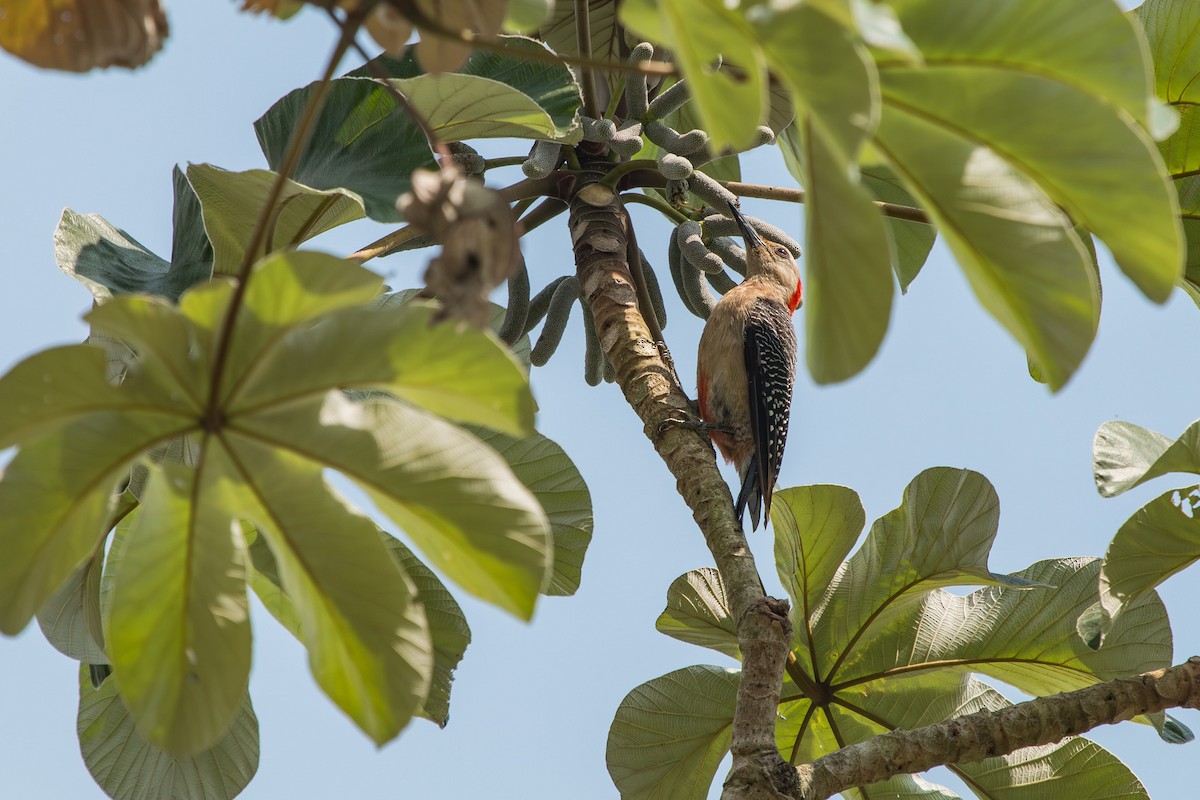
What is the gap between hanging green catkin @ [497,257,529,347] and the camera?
2.84 metres

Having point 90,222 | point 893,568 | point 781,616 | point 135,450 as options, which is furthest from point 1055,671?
point 90,222

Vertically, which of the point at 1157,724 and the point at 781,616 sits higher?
the point at 781,616

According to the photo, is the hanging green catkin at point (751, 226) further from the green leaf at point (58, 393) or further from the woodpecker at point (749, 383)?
the green leaf at point (58, 393)

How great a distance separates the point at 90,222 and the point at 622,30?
5.34 feet

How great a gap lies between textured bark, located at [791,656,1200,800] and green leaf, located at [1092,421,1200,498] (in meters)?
0.40

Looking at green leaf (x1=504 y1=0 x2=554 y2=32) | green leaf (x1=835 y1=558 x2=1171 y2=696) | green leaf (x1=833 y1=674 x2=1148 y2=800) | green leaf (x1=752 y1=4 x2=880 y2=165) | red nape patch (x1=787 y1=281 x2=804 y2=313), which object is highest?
red nape patch (x1=787 y1=281 x2=804 y2=313)

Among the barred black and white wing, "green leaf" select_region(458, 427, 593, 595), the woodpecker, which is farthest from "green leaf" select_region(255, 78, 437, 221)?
the barred black and white wing

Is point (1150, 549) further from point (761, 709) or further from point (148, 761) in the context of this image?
point (148, 761)

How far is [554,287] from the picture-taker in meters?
3.05

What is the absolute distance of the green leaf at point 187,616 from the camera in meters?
1.21

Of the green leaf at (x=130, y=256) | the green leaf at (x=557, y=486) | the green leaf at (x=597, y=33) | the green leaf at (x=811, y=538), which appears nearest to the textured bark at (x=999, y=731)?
the green leaf at (x=811, y=538)

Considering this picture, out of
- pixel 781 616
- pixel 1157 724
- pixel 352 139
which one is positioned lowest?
pixel 1157 724

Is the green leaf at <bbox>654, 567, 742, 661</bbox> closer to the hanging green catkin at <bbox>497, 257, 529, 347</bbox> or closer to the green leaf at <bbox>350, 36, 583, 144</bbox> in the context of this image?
the hanging green catkin at <bbox>497, 257, 529, 347</bbox>

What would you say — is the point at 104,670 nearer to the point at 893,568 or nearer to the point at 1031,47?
the point at 893,568
